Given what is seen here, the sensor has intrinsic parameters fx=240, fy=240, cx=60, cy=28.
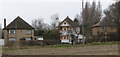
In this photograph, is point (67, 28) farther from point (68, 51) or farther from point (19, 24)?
point (68, 51)

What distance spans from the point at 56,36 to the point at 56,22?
9.94 m

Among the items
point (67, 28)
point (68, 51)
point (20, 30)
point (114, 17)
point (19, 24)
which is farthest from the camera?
point (67, 28)

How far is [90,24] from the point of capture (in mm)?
46438

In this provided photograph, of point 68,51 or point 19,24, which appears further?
point 19,24

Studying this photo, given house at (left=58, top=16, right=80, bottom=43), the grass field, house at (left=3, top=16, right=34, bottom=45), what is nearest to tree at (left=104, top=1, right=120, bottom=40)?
the grass field

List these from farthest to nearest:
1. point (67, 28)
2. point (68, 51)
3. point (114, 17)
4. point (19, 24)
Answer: point (67, 28), point (19, 24), point (114, 17), point (68, 51)

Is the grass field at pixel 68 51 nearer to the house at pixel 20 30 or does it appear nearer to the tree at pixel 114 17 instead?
the tree at pixel 114 17

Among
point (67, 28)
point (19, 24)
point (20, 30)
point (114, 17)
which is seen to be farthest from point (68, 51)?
point (67, 28)

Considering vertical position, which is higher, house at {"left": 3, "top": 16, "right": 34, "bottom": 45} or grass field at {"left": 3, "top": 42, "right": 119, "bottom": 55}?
house at {"left": 3, "top": 16, "right": 34, "bottom": 45}

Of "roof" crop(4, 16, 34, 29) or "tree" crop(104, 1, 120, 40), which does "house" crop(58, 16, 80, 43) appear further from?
"tree" crop(104, 1, 120, 40)

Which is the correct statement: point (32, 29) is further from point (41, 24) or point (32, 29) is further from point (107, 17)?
point (107, 17)

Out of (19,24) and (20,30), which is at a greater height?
(19,24)

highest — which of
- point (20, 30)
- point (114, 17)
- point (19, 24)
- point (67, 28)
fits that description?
point (19, 24)

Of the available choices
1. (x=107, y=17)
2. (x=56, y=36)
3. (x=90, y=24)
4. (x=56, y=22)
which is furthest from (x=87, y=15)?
(x=107, y=17)
